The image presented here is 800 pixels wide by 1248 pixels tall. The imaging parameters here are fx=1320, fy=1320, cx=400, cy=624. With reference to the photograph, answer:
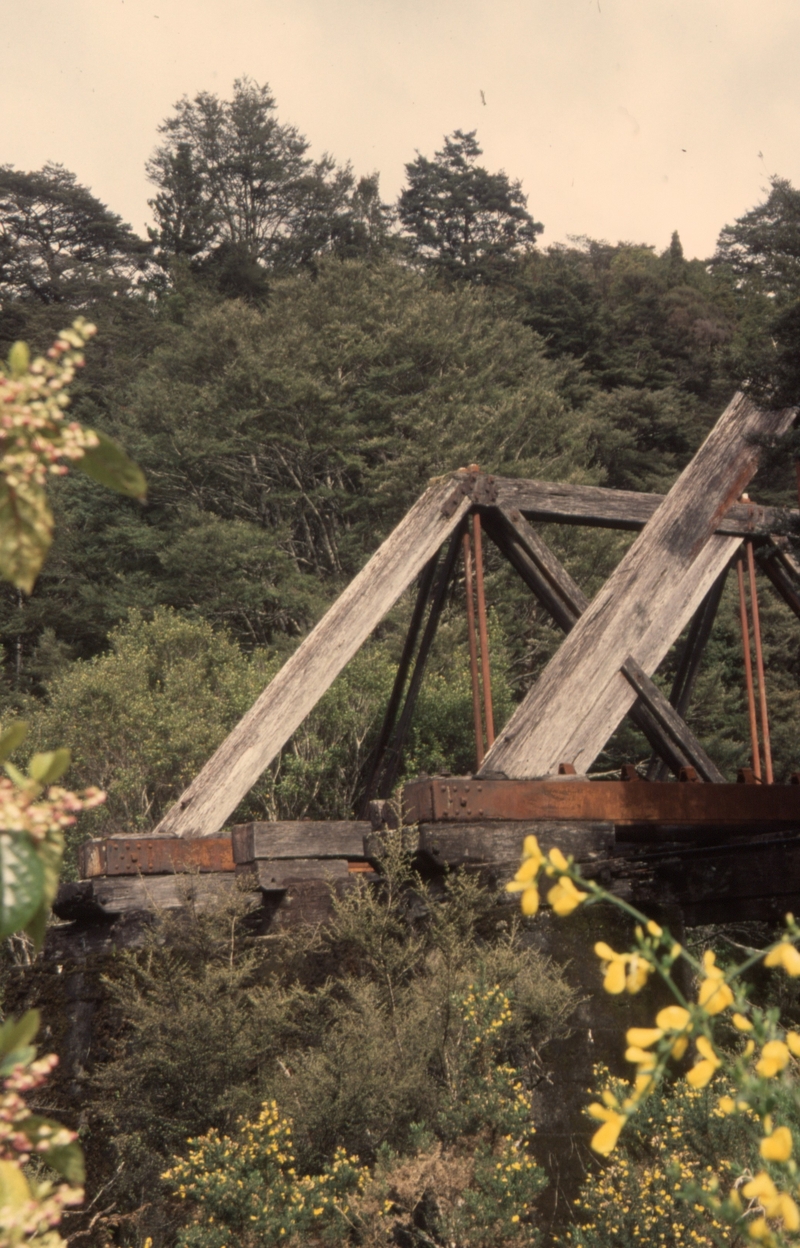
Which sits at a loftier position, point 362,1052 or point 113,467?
point 113,467

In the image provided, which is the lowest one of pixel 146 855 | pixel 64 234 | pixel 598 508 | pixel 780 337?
pixel 146 855

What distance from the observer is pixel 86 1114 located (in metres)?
6.06

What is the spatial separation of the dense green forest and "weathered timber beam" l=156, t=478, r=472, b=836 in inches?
294

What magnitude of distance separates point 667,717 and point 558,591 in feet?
3.28

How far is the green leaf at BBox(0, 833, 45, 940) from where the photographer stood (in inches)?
50.4

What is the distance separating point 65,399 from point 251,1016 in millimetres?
4746

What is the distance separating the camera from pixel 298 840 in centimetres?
680

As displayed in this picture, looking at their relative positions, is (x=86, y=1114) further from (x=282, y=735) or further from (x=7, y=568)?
(x=7, y=568)

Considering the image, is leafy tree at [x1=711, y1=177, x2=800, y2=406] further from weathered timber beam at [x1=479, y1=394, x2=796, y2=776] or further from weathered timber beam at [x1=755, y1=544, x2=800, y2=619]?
weathered timber beam at [x1=755, y1=544, x2=800, y2=619]

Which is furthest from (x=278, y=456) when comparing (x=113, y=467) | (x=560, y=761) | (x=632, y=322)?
(x=113, y=467)

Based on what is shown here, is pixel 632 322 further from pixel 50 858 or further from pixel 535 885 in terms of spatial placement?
pixel 50 858

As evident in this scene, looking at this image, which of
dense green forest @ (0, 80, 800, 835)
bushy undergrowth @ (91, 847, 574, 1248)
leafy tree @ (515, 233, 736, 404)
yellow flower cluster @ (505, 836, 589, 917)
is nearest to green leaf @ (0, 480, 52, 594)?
yellow flower cluster @ (505, 836, 589, 917)

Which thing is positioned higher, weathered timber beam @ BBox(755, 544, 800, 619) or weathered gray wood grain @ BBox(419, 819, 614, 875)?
weathered timber beam @ BBox(755, 544, 800, 619)

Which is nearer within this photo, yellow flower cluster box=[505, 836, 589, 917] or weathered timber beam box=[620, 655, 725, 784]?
yellow flower cluster box=[505, 836, 589, 917]
